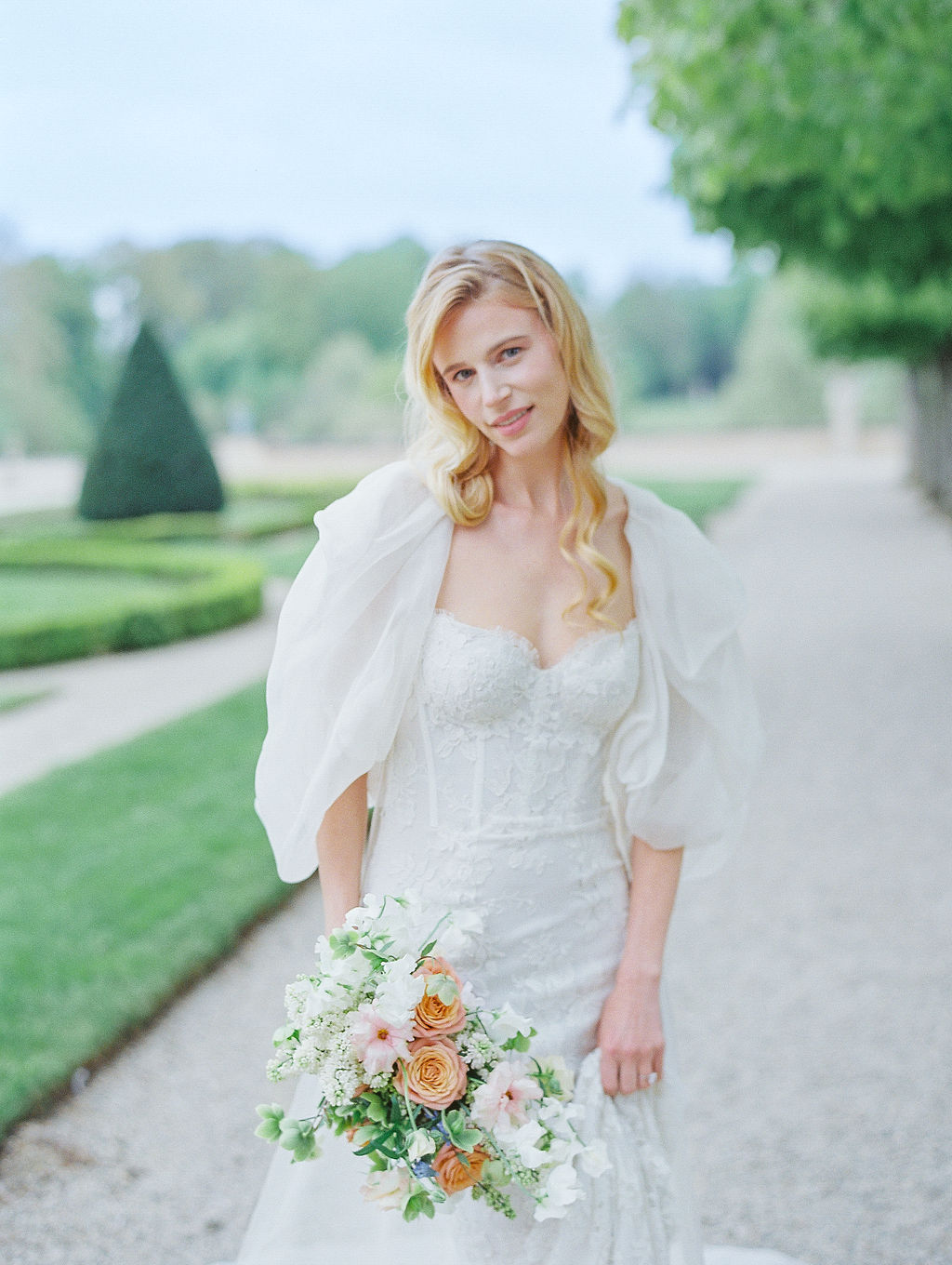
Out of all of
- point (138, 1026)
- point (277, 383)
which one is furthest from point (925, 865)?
point (277, 383)

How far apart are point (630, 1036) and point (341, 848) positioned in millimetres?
546

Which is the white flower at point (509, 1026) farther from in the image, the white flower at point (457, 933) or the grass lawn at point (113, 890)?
the grass lawn at point (113, 890)

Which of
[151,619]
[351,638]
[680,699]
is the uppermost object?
[351,638]

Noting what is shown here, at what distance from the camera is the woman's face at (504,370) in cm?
181

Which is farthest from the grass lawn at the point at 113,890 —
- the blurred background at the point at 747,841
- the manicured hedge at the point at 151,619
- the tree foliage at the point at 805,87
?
the tree foliage at the point at 805,87

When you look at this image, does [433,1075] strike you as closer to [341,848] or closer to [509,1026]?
[509,1026]

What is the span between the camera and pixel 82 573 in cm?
1578

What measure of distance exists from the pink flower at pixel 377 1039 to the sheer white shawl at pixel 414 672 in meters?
0.47

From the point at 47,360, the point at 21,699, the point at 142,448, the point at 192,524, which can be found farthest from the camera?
the point at 47,360

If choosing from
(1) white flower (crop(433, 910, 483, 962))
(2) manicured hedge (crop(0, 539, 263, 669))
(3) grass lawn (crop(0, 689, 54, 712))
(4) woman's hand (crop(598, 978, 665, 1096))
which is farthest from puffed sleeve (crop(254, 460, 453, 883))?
(2) manicured hedge (crop(0, 539, 263, 669))

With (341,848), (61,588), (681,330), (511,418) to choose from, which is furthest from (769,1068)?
(681,330)

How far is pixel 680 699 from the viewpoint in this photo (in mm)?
2068

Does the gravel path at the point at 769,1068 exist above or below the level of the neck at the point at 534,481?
below

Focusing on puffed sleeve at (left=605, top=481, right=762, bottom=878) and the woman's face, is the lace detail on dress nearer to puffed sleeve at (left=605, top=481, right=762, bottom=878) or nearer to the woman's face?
puffed sleeve at (left=605, top=481, right=762, bottom=878)
